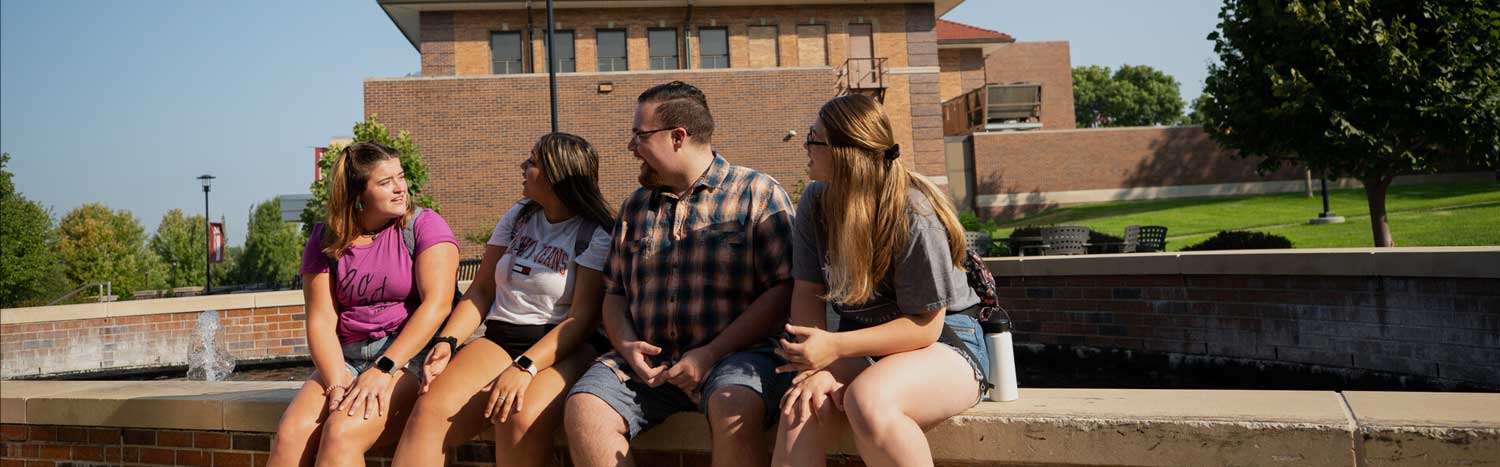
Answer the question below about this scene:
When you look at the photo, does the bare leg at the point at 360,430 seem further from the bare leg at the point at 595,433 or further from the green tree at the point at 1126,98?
the green tree at the point at 1126,98

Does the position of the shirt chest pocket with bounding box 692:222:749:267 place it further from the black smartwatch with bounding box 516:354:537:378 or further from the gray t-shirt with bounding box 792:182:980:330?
the black smartwatch with bounding box 516:354:537:378

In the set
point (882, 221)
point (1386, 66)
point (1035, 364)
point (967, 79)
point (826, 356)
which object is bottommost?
point (1035, 364)

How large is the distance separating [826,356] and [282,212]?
61.4m

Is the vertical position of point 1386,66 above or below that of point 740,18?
below

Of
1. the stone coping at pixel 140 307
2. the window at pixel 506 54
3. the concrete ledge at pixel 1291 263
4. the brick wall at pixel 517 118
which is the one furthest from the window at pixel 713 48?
the concrete ledge at pixel 1291 263

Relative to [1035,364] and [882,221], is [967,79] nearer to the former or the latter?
[1035,364]

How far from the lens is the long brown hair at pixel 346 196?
3.95 metres

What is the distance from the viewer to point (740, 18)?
3155 centimetres

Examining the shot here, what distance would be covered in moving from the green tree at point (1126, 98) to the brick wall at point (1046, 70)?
26.2m

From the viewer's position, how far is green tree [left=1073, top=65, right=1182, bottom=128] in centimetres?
7844

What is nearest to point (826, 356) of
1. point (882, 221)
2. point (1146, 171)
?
point (882, 221)

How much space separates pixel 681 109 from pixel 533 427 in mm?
1222

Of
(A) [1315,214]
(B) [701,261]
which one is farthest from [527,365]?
(A) [1315,214]

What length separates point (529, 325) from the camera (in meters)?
3.85
